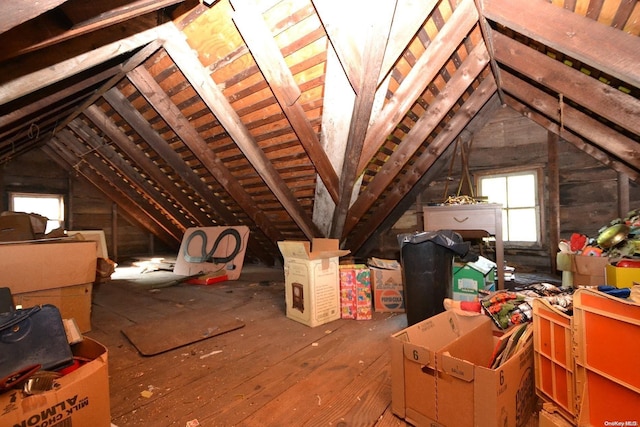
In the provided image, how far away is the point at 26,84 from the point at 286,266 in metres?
2.04

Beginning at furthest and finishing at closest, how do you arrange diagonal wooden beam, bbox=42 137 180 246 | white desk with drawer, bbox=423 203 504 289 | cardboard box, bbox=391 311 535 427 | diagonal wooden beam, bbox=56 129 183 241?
diagonal wooden beam, bbox=42 137 180 246 < diagonal wooden beam, bbox=56 129 183 241 < white desk with drawer, bbox=423 203 504 289 < cardboard box, bbox=391 311 535 427

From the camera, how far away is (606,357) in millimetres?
1024

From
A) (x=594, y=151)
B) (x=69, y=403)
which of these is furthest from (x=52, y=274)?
(x=594, y=151)

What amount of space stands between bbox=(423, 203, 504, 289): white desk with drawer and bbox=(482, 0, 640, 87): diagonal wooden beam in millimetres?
1627

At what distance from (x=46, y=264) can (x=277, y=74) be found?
221 cm

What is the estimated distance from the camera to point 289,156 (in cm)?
300


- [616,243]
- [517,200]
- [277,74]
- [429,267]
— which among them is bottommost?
[429,267]

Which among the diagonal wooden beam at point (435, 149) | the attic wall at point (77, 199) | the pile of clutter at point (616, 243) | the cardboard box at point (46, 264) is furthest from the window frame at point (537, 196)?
the attic wall at point (77, 199)

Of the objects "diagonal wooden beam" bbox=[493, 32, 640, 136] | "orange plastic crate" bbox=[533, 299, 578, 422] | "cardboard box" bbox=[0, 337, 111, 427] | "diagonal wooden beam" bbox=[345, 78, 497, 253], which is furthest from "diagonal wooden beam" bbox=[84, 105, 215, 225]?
"orange plastic crate" bbox=[533, 299, 578, 422]

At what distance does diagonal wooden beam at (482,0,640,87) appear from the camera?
1.36 metres

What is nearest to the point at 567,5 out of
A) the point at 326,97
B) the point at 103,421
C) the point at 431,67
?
the point at 431,67

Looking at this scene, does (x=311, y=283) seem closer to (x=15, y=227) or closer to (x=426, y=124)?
(x=426, y=124)

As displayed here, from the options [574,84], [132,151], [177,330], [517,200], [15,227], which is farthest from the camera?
[517,200]

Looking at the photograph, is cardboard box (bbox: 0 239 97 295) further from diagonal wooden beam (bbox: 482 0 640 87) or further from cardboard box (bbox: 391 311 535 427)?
diagonal wooden beam (bbox: 482 0 640 87)
